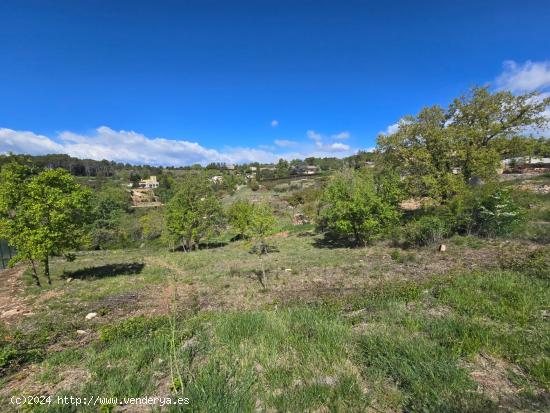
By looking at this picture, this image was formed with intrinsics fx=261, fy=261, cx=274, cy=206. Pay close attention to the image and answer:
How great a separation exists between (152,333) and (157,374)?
2.00m

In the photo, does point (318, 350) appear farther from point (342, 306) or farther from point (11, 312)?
point (11, 312)

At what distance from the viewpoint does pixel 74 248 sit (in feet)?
44.0

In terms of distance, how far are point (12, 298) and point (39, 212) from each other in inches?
158

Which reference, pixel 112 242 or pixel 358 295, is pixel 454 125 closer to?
pixel 358 295

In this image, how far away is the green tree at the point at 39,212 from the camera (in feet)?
39.5

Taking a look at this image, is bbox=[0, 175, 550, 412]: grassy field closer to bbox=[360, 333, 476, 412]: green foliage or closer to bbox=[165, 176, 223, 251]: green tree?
bbox=[360, 333, 476, 412]: green foliage

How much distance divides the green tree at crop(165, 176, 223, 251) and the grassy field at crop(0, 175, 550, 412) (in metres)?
14.8

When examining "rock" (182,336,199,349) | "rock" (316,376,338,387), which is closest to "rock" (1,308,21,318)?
"rock" (182,336,199,349)

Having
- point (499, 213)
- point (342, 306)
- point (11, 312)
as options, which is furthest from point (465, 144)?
point (11, 312)

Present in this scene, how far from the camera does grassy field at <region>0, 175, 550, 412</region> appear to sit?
333 cm

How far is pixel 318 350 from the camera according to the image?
425cm

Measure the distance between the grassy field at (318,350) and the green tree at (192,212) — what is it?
584 inches

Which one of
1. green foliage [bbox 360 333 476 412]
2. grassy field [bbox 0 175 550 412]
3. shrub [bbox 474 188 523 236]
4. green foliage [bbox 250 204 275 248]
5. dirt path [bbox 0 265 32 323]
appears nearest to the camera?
green foliage [bbox 360 333 476 412]

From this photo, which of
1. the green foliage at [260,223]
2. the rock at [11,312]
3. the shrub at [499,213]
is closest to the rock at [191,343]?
the green foliage at [260,223]
